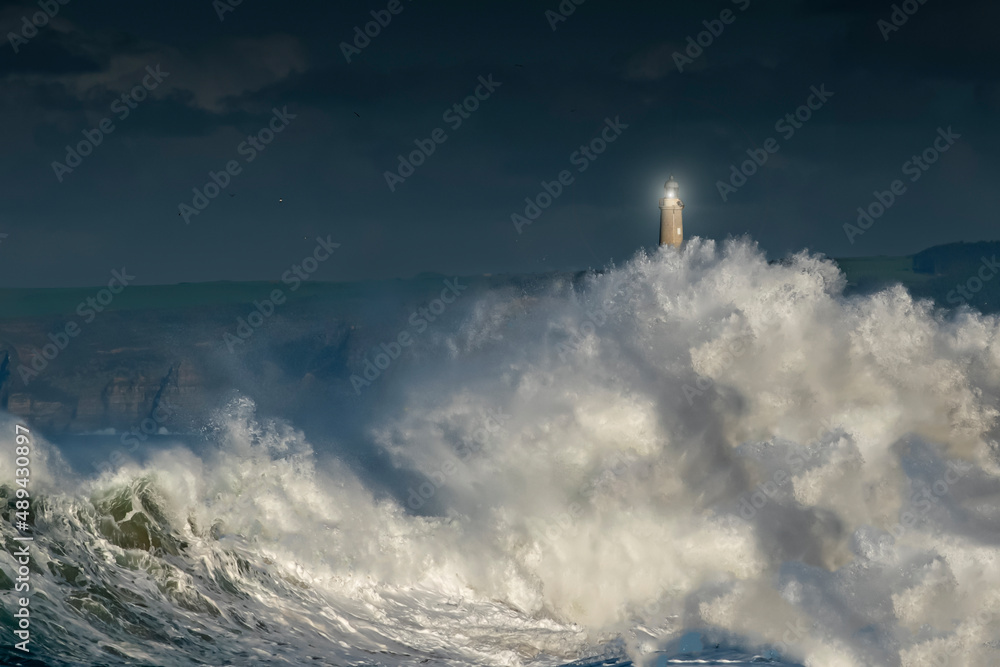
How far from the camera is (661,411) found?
96.9ft

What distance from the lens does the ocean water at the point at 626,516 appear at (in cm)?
2266

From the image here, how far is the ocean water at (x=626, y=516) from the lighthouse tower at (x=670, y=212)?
102 ft

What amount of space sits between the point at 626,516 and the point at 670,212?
123ft

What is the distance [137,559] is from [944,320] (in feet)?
57.3

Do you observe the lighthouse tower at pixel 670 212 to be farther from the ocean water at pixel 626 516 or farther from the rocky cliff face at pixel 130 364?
the rocky cliff face at pixel 130 364

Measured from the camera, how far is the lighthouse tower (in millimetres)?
64375

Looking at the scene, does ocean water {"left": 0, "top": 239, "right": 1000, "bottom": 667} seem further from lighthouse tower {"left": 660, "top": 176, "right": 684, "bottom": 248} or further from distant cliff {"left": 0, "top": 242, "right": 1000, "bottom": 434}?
distant cliff {"left": 0, "top": 242, "right": 1000, "bottom": 434}

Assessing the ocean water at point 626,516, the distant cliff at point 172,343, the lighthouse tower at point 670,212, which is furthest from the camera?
the distant cliff at point 172,343

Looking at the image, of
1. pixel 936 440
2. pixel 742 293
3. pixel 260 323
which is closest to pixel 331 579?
pixel 742 293

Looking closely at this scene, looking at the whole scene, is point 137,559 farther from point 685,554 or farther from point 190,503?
point 685,554

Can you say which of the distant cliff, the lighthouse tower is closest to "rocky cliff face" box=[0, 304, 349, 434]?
the distant cliff

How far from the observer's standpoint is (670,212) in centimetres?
6488

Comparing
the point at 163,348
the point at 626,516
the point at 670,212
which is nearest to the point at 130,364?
the point at 163,348

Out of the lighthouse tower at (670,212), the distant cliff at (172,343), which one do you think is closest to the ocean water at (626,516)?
the lighthouse tower at (670,212)
